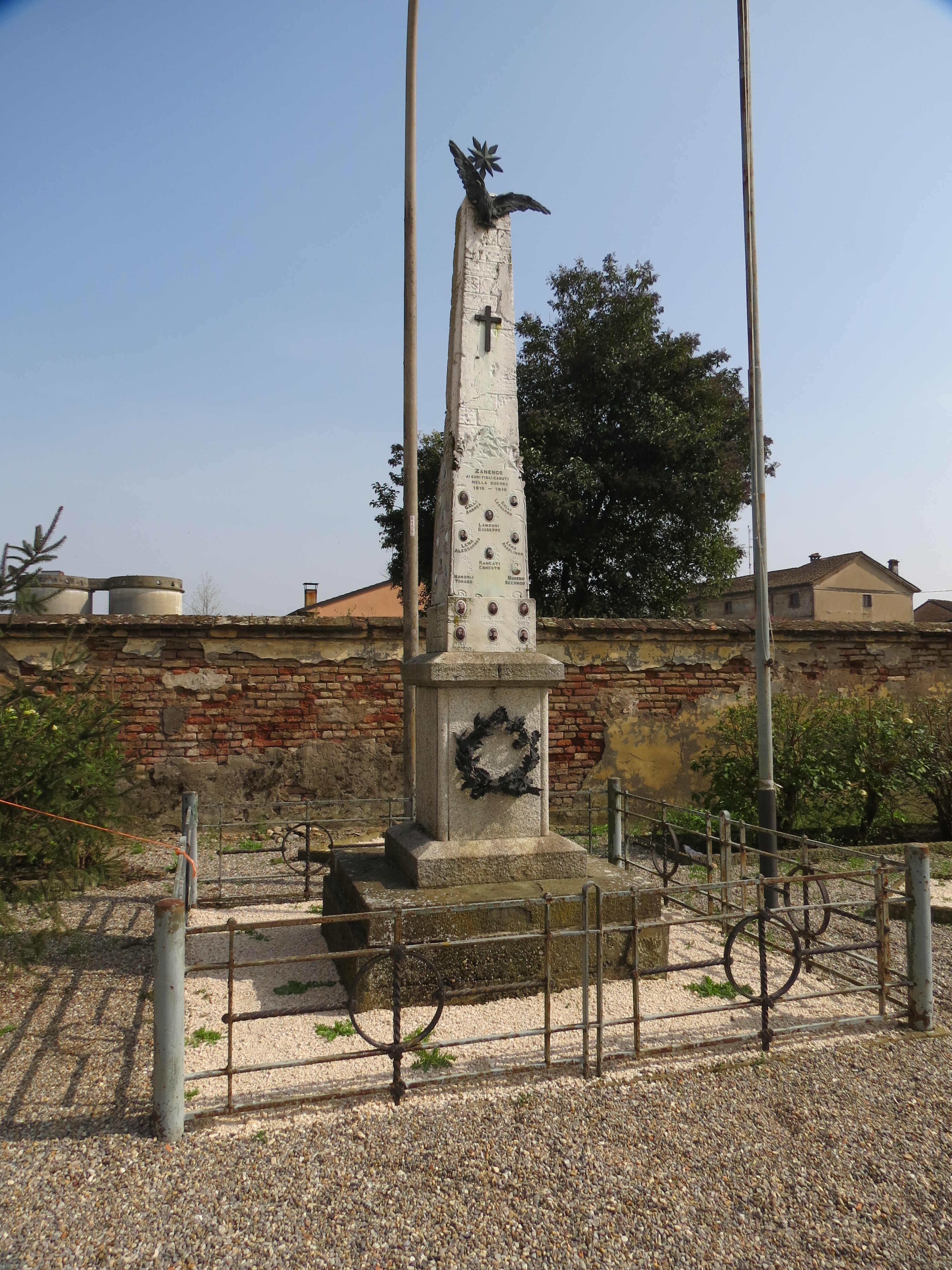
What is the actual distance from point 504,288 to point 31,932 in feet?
17.2

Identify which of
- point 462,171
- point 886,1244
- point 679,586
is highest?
point 462,171

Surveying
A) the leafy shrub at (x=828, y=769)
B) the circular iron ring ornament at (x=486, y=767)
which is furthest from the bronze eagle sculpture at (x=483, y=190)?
the leafy shrub at (x=828, y=769)

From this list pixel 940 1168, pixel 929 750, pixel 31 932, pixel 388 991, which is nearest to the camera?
pixel 940 1168

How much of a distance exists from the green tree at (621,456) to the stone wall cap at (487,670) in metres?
10.2

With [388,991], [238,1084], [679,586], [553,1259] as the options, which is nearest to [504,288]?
[388,991]

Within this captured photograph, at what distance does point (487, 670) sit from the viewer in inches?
203

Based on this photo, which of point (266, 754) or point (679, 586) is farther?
point (679, 586)

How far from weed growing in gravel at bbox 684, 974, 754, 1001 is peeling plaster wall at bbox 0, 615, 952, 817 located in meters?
4.79

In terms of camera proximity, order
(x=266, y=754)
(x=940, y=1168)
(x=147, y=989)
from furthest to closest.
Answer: (x=266, y=754) < (x=147, y=989) < (x=940, y=1168)

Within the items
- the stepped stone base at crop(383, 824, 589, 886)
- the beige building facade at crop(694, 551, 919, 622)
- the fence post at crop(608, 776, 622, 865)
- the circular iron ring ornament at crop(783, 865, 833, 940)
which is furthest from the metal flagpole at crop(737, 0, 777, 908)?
the beige building facade at crop(694, 551, 919, 622)

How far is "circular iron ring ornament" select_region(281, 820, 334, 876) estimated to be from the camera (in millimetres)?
7586

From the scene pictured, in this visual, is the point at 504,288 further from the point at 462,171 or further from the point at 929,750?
the point at 929,750

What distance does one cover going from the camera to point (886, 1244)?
2.72 m

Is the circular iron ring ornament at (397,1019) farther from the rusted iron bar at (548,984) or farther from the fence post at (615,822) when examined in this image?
the fence post at (615,822)
